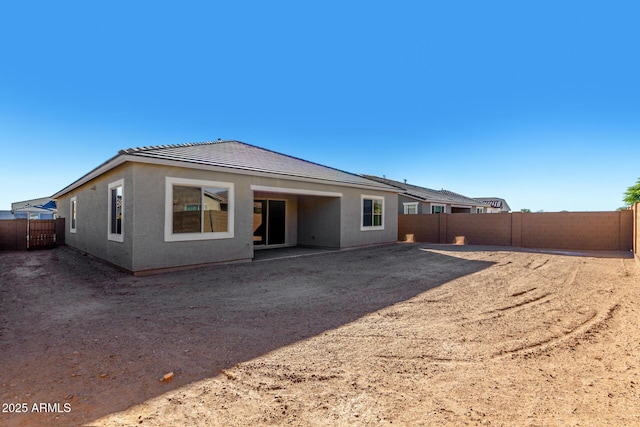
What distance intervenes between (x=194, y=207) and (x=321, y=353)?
263 inches

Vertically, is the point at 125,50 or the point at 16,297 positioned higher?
the point at 125,50

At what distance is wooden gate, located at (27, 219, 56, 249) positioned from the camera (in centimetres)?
1521

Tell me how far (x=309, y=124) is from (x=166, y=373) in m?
18.7

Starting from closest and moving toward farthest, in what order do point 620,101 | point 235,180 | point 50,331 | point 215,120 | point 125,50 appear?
point 50,331, point 235,180, point 125,50, point 620,101, point 215,120

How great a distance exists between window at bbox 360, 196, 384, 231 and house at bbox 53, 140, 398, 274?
0.23 m

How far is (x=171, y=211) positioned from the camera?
327 inches

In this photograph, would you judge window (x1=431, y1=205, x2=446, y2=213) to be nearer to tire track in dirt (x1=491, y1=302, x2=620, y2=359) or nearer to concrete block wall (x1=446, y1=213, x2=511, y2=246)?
concrete block wall (x1=446, y1=213, x2=511, y2=246)

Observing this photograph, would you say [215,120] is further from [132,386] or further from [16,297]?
[132,386]

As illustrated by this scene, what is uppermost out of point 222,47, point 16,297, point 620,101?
point 222,47

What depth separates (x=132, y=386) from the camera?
275cm

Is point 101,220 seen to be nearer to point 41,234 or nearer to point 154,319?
point 154,319

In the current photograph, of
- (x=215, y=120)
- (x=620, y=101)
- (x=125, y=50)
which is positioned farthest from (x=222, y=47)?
(x=620, y=101)

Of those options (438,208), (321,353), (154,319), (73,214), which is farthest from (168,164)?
(438,208)

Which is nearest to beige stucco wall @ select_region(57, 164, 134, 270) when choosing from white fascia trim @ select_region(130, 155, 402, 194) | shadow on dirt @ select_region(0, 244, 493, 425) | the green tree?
white fascia trim @ select_region(130, 155, 402, 194)
